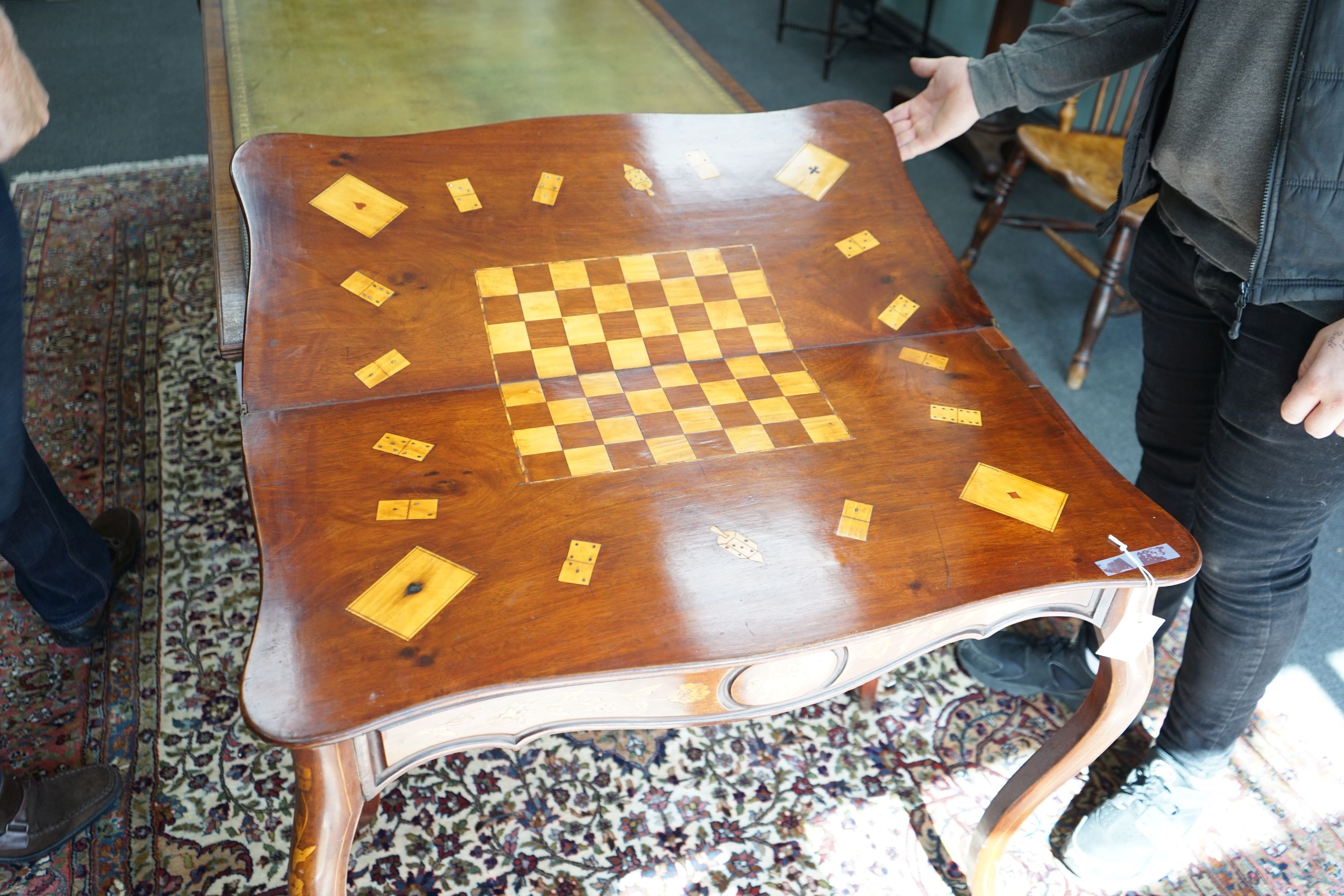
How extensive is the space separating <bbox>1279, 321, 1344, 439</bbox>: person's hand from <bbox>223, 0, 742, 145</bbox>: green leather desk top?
1.20m

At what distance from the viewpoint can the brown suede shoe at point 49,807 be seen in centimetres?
142

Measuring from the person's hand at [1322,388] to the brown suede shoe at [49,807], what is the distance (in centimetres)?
171

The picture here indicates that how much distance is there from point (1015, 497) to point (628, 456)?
0.43 meters

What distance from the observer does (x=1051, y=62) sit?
4.66 ft

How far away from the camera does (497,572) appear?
3.05 ft

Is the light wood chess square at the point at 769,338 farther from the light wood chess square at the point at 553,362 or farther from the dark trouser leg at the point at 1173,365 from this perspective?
the dark trouser leg at the point at 1173,365

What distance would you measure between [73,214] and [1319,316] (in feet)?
10.2

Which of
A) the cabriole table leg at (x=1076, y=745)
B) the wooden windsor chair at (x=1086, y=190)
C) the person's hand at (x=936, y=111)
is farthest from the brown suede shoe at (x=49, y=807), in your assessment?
the wooden windsor chair at (x=1086, y=190)

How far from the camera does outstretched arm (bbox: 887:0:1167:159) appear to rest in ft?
4.52

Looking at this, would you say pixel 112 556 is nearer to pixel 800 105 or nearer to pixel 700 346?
pixel 700 346

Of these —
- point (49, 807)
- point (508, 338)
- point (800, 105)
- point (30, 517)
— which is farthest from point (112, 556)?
point (800, 105)

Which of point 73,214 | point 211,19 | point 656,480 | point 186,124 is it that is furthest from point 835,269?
point 186,124

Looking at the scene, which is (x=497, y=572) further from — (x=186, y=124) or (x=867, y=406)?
(x=186, y=124)

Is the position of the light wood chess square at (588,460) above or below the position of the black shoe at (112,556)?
above
